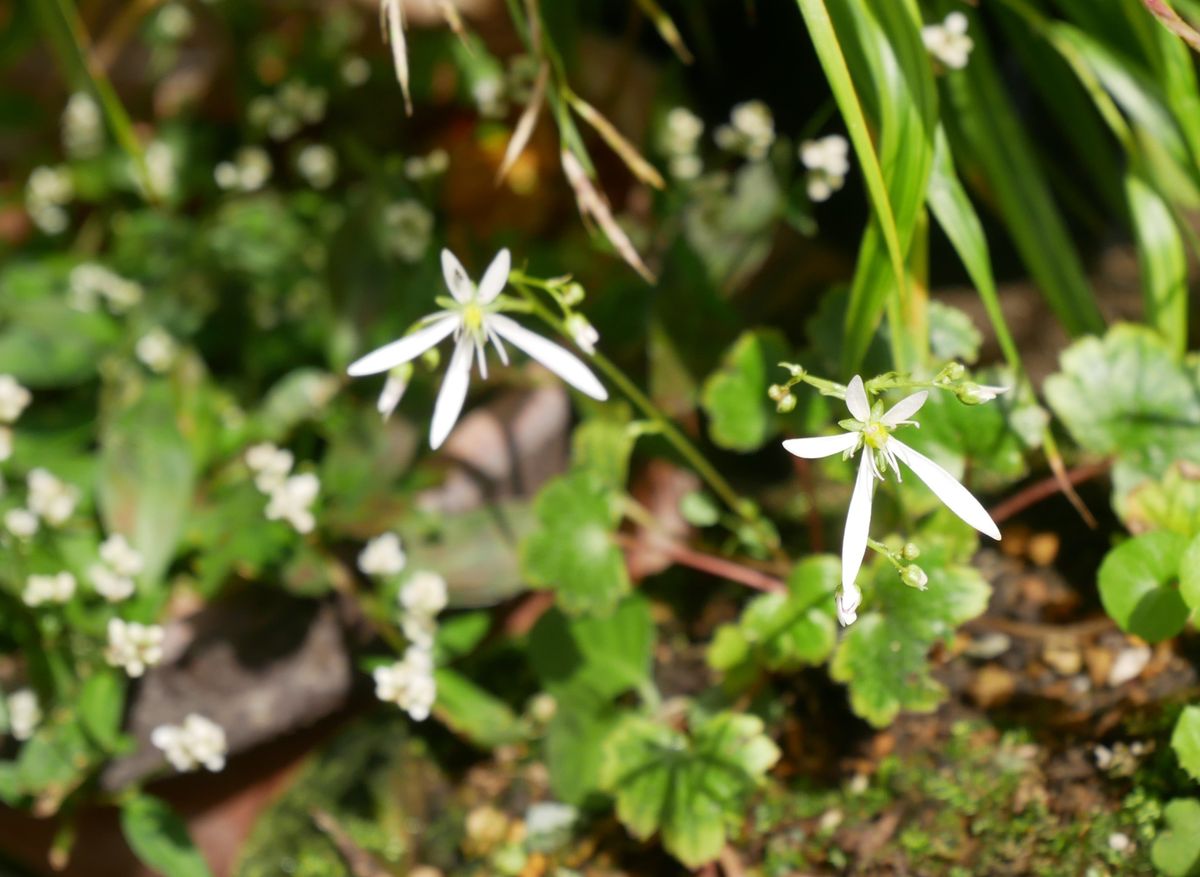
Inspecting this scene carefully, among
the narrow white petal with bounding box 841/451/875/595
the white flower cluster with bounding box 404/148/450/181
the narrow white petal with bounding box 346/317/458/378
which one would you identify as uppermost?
the narrow white petal with bounding box 346/317/458/378

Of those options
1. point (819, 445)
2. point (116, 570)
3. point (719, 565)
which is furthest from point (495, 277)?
point (116, 570)

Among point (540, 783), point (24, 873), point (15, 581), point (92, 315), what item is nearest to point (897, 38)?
point (540, 783)

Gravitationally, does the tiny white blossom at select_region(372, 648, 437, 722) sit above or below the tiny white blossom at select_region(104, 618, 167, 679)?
below

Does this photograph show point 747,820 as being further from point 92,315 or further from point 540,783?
point 92,315

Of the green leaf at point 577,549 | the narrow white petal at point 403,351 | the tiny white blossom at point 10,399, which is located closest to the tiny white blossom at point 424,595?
the green leaf at point 577,549

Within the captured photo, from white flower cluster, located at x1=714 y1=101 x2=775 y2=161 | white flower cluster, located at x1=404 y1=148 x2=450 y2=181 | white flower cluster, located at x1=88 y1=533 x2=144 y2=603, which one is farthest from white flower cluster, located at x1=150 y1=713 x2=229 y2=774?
white flower cluster, located at x1=714 y1=101 x2=775 y2=161

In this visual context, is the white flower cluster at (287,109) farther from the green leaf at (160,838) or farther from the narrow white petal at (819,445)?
the narrow white petal at (819,445)

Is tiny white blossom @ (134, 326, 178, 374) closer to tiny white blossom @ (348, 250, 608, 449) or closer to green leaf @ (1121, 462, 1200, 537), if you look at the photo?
tiny white blossom @ (348, 250, 608, 449)
